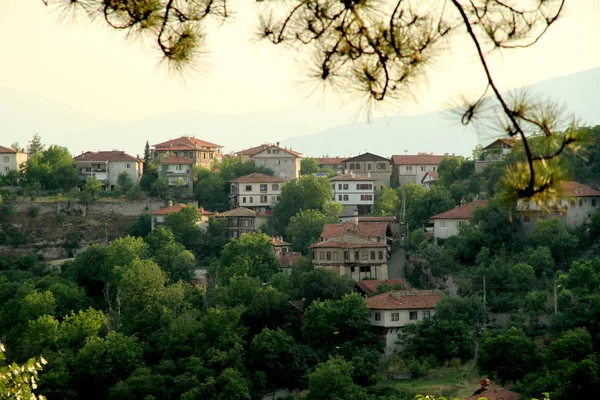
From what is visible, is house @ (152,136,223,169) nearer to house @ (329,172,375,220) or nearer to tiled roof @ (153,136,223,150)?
tiled roof @ (153,136,223,150)

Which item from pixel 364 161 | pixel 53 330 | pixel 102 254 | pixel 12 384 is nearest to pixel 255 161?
pixel 364 161

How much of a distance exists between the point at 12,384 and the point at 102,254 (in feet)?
148

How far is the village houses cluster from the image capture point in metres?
44.7

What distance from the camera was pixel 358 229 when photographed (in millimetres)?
52719

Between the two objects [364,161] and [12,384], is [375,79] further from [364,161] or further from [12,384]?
[364,161]

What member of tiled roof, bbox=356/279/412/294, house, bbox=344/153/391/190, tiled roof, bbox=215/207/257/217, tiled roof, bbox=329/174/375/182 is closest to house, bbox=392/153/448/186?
house, bbox=344/153/391/190

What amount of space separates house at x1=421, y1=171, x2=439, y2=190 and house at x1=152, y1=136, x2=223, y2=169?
14.5 m

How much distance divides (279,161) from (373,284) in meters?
25.4

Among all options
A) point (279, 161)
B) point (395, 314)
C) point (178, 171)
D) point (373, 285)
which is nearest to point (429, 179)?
point (279, 161)

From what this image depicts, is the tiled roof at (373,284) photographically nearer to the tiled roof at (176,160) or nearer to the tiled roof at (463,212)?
the tiled roof at (463,212)

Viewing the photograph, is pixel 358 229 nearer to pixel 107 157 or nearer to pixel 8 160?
pixel 107 157

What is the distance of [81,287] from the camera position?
179 feet

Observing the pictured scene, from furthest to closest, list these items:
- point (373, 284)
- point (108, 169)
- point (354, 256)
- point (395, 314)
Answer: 1. point (108, 169)
2. point (354, 256)
3. point (373, 284)
4. point (395, 314)

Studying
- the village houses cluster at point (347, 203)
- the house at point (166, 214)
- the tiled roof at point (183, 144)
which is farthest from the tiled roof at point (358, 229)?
the tiled roof at point (183, 144)
